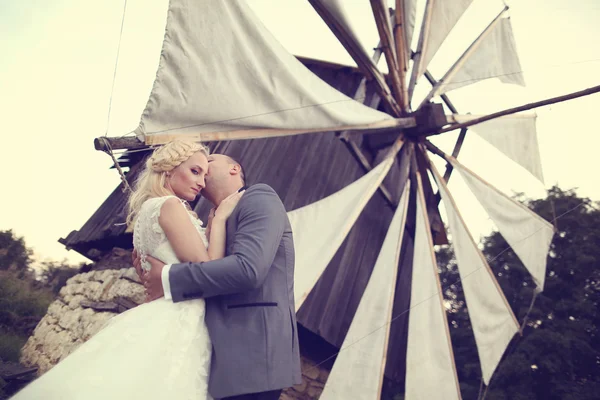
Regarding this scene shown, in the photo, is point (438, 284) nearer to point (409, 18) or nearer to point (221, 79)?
point (221, 79)

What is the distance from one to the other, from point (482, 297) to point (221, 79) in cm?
472

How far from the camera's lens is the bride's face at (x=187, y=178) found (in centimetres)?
188

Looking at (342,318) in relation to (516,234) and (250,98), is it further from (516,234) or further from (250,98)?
(250,98)

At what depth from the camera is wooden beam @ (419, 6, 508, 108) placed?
6.75 m

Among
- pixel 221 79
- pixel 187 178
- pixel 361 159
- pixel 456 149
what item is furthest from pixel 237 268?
pixel 456 149

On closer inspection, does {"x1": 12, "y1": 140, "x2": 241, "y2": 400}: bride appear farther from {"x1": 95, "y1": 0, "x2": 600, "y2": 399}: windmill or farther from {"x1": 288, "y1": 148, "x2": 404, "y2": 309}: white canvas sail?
{"x1": 288, "y1": 148, "x2": 404, "y2": 309}: white canvas sail

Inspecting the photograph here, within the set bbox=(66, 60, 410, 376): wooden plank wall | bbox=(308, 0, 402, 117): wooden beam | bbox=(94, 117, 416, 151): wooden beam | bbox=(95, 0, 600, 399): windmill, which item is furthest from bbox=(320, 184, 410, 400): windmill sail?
bbox=(308, 0, 402, 117): wooden beam

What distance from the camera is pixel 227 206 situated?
6.07 ft

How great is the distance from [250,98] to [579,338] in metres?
5.97

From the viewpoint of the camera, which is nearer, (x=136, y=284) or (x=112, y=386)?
(x=112, y=386)

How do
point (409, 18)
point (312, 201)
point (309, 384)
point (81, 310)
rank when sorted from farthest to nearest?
point (409, 18)
point (312, 201)
point (309, 384)
point (81, 310)

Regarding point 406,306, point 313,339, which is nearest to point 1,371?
point 313,339

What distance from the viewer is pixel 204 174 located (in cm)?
193

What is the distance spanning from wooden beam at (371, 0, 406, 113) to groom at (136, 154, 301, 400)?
4.52 m
